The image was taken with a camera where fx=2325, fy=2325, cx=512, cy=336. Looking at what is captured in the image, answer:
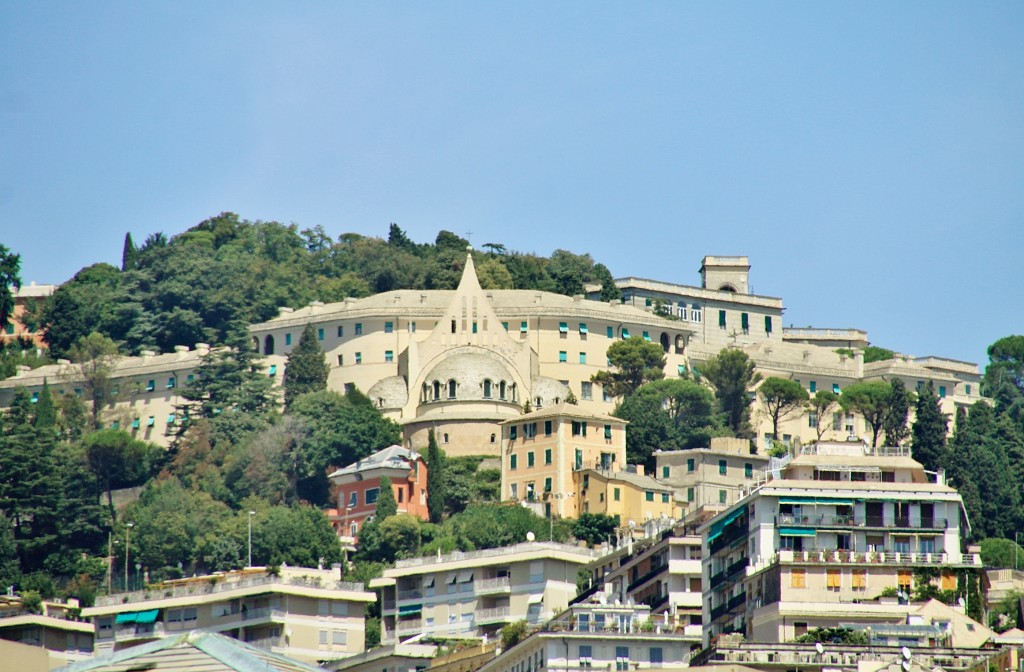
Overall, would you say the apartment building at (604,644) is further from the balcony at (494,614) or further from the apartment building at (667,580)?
the balcony at (494,614)

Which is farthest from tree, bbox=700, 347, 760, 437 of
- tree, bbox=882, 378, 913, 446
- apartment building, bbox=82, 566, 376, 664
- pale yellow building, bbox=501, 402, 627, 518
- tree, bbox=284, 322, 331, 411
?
apartment building, bbox=82, 566, 376, 664

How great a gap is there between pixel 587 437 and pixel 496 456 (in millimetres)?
6839

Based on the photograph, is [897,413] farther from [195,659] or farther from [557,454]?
[195,659]

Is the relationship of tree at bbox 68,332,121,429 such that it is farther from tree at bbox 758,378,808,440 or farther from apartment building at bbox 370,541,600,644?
apartment building at bbox 370,541,600,644

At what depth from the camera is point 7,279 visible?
509 feet

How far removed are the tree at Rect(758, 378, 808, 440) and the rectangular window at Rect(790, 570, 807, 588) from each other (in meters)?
69.7

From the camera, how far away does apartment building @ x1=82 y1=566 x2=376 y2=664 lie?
300 feet

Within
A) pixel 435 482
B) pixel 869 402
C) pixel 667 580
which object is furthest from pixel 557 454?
pixel 667 580

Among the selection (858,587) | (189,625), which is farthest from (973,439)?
(858,587)

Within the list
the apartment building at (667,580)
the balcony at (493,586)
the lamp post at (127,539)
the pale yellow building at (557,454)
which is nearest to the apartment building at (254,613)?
the balcony at (493,586)

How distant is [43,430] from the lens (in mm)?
129000

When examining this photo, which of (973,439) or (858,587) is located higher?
(973,439)

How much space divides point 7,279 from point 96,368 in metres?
14.2

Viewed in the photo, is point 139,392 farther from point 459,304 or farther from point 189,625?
point 189,625
